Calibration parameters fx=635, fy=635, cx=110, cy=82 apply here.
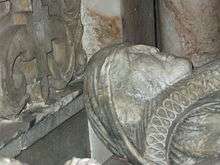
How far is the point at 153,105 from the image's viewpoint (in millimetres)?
2100

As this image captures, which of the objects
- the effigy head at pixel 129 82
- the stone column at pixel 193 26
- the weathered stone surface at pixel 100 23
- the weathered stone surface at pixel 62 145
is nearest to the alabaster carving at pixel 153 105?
the effigy head at pixel 129 82

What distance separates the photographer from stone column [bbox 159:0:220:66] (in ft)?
10.7

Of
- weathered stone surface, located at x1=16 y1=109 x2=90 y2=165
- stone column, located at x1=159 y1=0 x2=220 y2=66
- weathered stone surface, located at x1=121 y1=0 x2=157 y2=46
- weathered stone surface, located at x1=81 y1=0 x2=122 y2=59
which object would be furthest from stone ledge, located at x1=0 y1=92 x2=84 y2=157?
stone column, located at x1=159 y1=0 x2=220 y2=66

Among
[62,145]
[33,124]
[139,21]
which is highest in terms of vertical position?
[139,21]

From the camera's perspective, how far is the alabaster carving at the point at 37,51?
2.37 meters

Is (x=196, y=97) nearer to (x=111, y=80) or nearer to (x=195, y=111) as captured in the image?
(x=195, y=111)

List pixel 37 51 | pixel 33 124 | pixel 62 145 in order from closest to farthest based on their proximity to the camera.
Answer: pixel 33 124, pixel 37 51, pixel 62 145

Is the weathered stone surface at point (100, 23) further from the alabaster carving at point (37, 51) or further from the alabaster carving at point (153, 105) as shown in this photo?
the alabaster carving at point (153, 105)

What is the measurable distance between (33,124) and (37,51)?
321mm

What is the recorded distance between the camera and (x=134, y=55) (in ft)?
7.18

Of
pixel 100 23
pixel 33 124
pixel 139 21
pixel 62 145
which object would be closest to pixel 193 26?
pixel 139 21

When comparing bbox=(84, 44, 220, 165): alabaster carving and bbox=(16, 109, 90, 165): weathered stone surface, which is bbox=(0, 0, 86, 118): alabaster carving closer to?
bbox=(16, 109, 90, 165): weathered stone surface

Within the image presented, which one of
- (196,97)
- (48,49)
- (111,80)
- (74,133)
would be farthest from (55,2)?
(196,97)

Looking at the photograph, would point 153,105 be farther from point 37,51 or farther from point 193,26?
point 193,26
